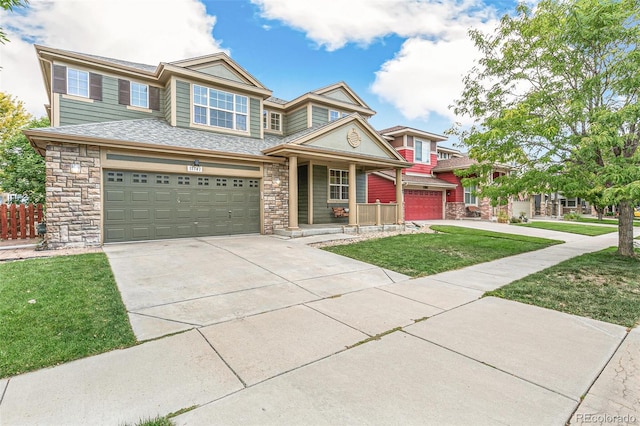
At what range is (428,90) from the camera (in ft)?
75.7

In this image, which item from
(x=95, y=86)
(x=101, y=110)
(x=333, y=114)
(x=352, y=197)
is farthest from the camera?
(x=333, y=114)

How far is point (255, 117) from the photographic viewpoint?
44.4ft

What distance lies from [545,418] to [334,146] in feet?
38.4

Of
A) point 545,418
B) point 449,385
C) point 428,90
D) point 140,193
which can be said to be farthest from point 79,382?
point 428,90

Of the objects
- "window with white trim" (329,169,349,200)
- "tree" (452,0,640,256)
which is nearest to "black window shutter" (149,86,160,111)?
"window with white trim" (329,169,349,200)

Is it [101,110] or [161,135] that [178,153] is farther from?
[101,110]

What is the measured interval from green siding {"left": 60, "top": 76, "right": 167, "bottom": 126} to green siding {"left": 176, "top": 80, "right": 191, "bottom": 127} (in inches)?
59.5

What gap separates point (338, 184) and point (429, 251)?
7416 mm

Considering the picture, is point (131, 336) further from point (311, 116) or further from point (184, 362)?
point (311, 116)

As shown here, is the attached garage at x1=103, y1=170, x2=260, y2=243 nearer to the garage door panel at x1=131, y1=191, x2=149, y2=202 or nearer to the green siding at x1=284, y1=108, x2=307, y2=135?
the garage door panel at x1=131, y1=191, x2=149, y2=202

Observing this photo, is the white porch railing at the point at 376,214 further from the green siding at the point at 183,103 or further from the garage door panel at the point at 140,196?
the garage door panel at the point at 140,196

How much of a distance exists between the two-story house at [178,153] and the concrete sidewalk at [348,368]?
18.0ft

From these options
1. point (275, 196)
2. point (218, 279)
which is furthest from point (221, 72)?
point (218, 279)

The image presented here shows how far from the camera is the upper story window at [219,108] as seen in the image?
478 inches
